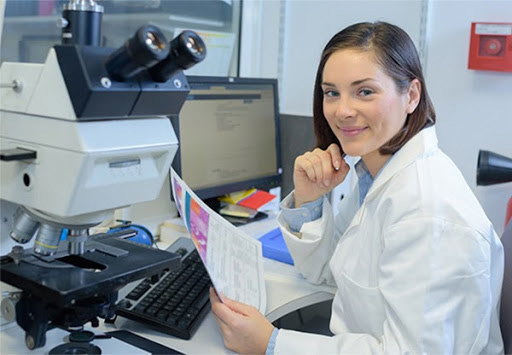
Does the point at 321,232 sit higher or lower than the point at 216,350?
higher

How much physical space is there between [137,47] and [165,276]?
2.22 ft

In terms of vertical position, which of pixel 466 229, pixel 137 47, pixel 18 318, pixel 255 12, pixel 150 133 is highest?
pixel 255 12

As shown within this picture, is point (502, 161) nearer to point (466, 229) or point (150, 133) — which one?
point (466, 229)

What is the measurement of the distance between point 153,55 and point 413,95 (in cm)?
68

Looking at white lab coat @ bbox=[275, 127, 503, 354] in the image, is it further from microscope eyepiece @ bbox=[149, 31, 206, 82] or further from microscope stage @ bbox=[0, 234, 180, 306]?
microscope eyepiece @ bbox=[149, 31, 206, 82]

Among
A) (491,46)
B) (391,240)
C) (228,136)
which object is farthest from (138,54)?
(491,46)

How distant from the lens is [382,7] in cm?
191

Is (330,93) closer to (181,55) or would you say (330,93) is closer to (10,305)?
(181,55)

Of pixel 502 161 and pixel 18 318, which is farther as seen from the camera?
pixel 502 161

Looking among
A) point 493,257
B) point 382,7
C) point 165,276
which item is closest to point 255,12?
point 382,7

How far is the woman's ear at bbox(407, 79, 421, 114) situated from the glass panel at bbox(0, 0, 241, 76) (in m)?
0.61

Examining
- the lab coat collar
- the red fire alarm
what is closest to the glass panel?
the lab coat collar

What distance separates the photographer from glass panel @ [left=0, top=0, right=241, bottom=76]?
4.43 feet

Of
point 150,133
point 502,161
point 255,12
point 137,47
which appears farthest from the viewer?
point 255,12
